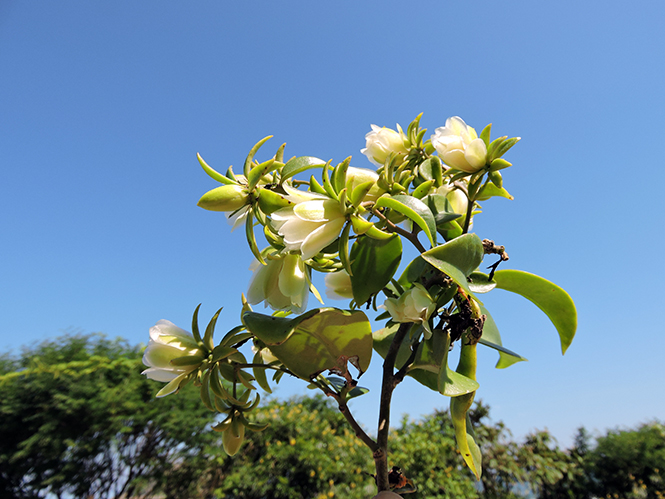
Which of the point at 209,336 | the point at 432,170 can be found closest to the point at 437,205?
the point at 432,170

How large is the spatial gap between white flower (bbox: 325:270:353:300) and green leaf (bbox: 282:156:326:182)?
17 cm

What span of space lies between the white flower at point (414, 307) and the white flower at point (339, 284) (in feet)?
0.36

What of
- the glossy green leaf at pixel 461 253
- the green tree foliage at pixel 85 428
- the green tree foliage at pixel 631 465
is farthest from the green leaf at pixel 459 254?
the green tree foliage at pixel 631 465

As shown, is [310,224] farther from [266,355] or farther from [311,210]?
[266,355]

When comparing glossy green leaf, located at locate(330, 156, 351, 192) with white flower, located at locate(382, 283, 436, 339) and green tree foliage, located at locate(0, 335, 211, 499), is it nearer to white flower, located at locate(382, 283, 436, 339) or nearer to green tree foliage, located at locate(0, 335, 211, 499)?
white flower, located at locate(382, 283, 436, 339)

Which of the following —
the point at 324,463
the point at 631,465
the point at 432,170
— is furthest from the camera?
the point at 631,465

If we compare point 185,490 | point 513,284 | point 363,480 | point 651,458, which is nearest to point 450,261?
point 513,284

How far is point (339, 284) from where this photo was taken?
59cm

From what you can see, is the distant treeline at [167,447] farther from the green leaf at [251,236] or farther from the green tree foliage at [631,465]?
the green leaf at [251,236]

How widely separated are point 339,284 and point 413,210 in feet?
0.61

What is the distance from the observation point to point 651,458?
4168 mm

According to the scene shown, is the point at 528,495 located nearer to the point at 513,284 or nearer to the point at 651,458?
the point at 651,458

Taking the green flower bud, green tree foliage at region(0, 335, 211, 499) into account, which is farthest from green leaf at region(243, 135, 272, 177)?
green tree foliage at region(0, 335, 211, 499)

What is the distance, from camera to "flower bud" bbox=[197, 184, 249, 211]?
0.44 m
